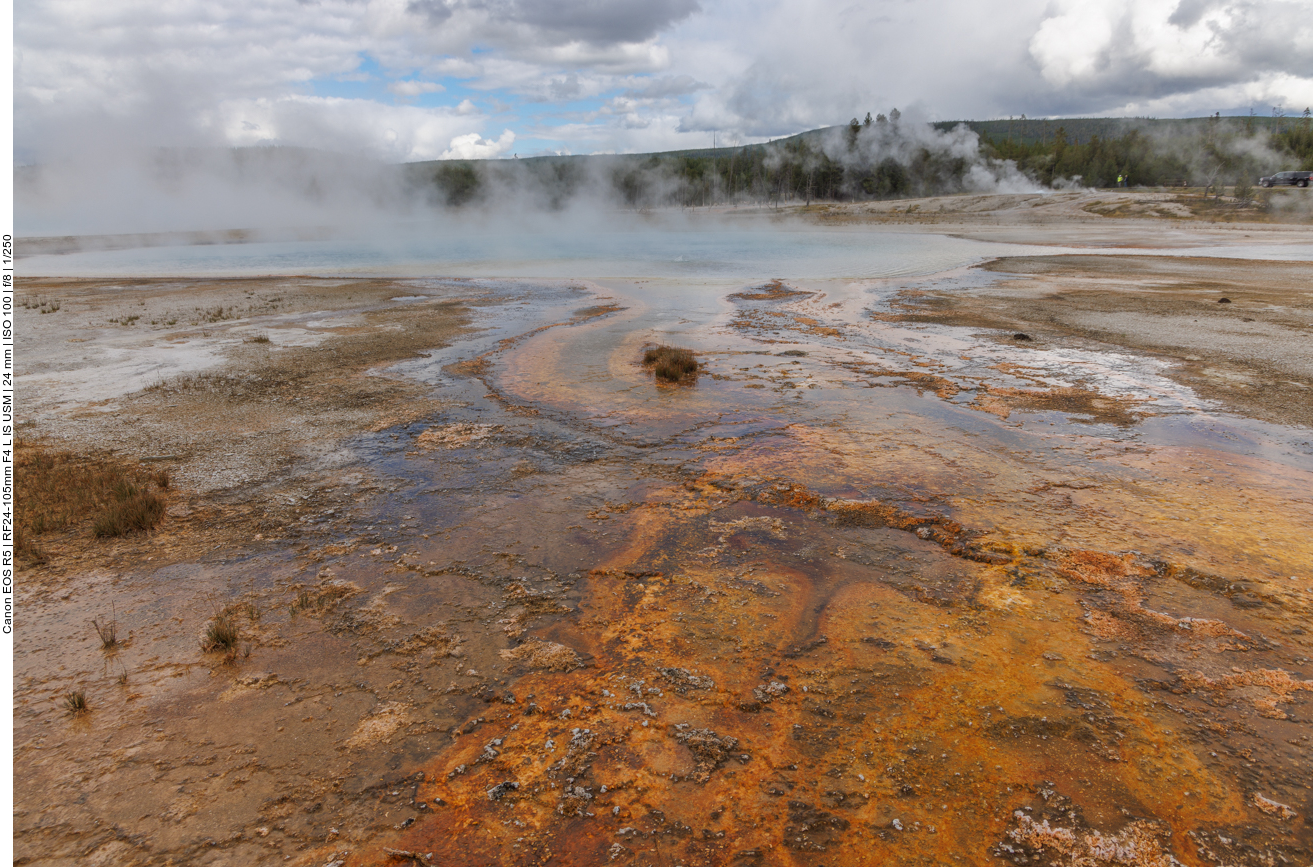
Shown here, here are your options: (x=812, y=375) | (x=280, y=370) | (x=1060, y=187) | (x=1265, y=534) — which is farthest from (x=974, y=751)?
(x=1060, y=187)

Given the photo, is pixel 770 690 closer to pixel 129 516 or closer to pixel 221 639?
pixel 221 639

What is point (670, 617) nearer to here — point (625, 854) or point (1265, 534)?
point (625, 854)

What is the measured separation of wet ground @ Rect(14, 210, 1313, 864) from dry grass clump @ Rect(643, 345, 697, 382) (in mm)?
1753

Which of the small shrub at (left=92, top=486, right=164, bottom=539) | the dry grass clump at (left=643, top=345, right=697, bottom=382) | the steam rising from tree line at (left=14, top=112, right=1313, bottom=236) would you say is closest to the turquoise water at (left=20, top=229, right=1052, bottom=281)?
the dry grass clump at (left=643, top=345, right=697, bottom=382)

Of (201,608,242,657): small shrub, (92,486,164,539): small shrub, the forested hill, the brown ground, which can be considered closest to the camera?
(201,608,242,657): small shrub

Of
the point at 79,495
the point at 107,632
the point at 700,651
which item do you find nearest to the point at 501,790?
the point at 700,651

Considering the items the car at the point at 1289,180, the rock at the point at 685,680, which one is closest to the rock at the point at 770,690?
the rock at the point at 685,680

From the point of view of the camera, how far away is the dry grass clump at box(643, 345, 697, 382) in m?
8.42

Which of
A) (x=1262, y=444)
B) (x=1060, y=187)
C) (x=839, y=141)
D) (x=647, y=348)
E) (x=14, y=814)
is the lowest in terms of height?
(x=14, y=814)

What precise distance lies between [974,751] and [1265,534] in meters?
3.19

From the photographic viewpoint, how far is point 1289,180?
43812 millimetres

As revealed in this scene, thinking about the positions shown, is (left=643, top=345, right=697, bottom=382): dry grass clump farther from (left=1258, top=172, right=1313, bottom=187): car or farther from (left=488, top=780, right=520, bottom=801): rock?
(left=1258, top=172, right=1313, bottom=187): car

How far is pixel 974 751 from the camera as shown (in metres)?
2.67

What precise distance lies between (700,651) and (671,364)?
5658 millimetres
